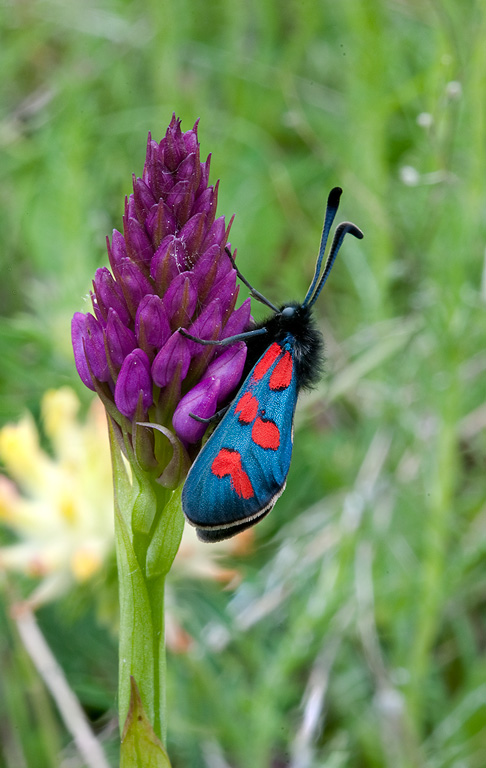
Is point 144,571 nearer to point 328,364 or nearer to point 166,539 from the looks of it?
point 166,539

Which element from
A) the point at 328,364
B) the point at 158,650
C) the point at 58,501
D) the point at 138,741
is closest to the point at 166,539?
the point at 158,650

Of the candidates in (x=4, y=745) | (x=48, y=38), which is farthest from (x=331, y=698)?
(x=48, y=38)

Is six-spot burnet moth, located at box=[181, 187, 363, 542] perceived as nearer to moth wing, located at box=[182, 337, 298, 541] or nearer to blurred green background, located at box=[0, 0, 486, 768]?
moth wing, located at box=[182, 337, 298, 541]

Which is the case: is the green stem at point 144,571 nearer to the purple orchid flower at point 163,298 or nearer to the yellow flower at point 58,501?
the purple orchid flower at point 163,298

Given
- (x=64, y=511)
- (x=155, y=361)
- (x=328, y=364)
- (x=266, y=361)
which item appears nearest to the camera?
(x=155, y=361)

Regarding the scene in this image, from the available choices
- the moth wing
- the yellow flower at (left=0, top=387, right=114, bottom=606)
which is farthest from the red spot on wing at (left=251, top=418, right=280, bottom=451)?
the yellow flower at (left=0, top=387, right=114, bottom=606)

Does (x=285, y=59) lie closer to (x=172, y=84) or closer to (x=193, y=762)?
(x=172, y=84)

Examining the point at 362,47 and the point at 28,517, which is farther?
the point at 362,47
